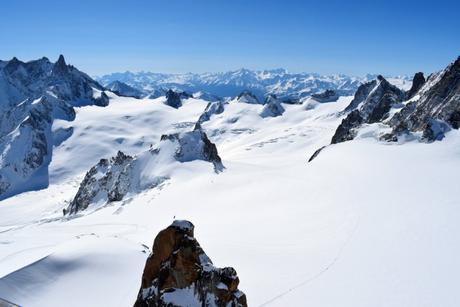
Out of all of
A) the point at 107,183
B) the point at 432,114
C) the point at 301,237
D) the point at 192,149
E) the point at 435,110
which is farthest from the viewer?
the point at 107,183

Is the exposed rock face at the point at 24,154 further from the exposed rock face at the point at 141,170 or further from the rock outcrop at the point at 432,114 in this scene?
the rock outcrop at the point at 432,114

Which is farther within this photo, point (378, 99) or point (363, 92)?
point (363, 92)

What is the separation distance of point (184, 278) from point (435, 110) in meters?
65.6

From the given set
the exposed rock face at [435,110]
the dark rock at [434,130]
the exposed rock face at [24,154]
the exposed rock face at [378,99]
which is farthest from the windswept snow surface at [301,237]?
the exposed rock face at [24,154]

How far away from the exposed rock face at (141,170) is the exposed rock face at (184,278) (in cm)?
5338

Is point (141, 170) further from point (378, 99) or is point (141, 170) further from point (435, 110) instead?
point (378, 99)

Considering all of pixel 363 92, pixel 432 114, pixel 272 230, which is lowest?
pixel 363 92

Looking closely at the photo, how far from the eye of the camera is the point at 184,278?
17.5m

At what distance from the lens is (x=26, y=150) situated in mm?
173125

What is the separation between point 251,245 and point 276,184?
20.5 meters

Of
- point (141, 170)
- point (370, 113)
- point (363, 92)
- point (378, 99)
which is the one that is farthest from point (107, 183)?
point (363, 92)

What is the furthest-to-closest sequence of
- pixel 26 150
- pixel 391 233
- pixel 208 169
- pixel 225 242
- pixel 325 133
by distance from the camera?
1. pixel 26 150
2. pixel 325 133
3. pixel 208 169
4. pixel 225 242
5. pixel 391 233

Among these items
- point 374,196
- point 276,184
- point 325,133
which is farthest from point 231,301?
point 325,133

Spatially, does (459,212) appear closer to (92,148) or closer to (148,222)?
(148,222)
